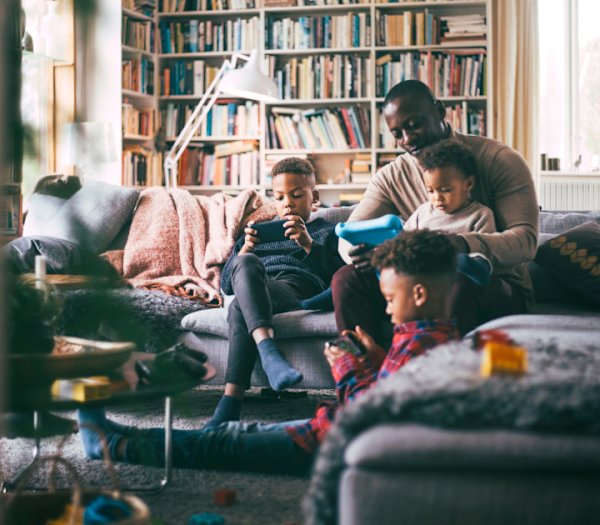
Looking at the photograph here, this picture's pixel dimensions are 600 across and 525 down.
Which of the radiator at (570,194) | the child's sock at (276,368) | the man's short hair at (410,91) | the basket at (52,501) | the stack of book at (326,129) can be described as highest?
the stack of book at (326,129)

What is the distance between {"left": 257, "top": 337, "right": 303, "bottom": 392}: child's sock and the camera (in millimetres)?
1470

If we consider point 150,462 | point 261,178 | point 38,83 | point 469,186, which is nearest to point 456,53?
point 261,178

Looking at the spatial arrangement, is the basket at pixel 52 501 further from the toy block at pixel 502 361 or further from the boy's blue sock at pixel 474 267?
the boy's blue sock at pixel 474 267

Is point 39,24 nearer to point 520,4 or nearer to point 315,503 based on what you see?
point 315,503

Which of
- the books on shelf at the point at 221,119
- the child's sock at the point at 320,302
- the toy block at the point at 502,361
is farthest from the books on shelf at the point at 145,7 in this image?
the toy block at the point at 502,361

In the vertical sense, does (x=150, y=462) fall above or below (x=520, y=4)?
below

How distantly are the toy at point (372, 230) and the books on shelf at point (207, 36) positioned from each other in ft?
9.29

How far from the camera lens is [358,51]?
397 centimetres

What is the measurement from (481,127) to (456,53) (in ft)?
1.63

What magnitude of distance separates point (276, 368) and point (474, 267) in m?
0.54

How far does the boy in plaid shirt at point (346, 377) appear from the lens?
1114mm

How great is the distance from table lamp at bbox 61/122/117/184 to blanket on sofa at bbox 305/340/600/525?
1.39 ft

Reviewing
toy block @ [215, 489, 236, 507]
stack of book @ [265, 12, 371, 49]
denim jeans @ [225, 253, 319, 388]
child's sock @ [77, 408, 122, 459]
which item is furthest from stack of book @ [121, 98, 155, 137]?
toy block @ [215, 489, 236, 507]

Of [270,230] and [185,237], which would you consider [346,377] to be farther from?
[185,237]
